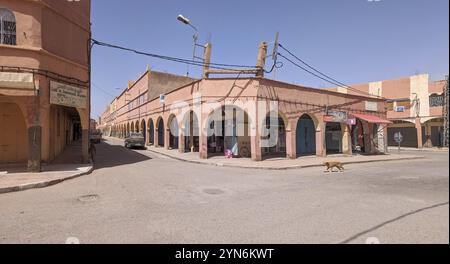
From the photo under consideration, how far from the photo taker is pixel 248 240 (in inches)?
182

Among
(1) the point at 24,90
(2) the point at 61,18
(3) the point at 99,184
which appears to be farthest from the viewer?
(2) the point at 61,18

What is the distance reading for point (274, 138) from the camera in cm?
2298

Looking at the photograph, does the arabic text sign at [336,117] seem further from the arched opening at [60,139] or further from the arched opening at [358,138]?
the arched opening at [60,139]

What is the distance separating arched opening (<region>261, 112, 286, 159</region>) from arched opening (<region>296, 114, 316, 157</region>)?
1395mm

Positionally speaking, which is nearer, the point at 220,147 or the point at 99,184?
the point at 99,184

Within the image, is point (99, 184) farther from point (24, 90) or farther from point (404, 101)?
point (404, 101)

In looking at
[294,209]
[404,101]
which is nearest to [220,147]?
[294,209]

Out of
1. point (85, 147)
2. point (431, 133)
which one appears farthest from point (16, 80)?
point (431, 133)

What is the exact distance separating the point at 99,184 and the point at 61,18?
9164mm

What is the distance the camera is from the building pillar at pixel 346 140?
24156 mm

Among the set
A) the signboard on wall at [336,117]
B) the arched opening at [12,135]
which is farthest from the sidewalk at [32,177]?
the signboard on wall at [336,117]

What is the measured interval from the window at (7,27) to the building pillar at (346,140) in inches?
916
